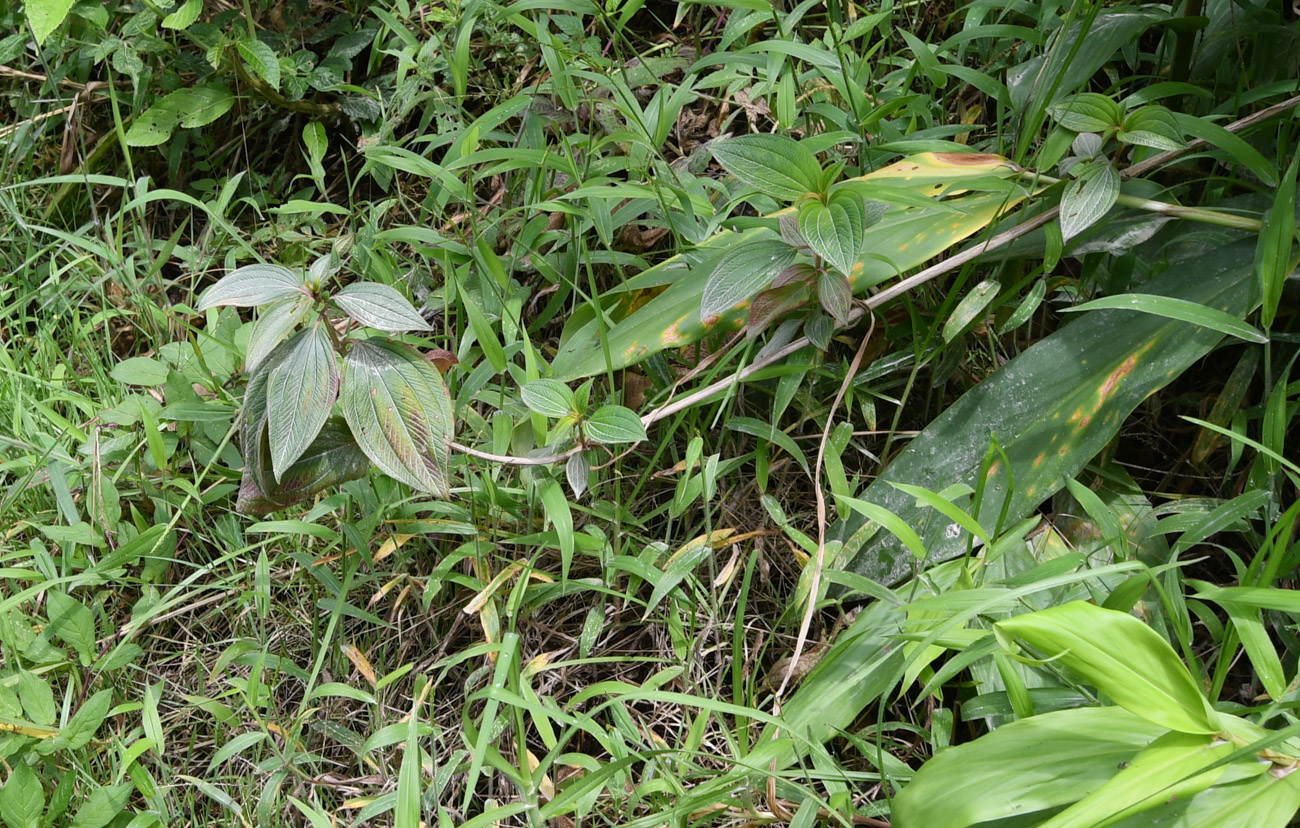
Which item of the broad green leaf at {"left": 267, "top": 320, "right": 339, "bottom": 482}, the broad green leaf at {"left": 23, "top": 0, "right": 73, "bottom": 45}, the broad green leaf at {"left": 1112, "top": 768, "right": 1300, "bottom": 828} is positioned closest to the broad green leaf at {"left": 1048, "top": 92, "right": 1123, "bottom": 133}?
the broad green leaf at {"left": 1112, "top": 768, "right": 1300, "bottom": 828}

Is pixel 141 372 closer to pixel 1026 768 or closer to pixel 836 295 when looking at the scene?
pixel 836 295

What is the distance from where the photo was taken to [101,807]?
112 centimetres

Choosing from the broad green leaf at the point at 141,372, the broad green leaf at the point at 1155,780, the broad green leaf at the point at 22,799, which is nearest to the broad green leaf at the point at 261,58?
the broad green leaf at the point at 141,372

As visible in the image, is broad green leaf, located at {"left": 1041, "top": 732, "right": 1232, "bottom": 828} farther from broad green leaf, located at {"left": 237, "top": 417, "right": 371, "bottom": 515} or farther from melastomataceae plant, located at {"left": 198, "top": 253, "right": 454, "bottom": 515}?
broad green leaf, located at {"left": 237, "top": 417, "right": 371, "bottom": 515}

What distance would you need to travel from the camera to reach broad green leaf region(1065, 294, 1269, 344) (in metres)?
1.03

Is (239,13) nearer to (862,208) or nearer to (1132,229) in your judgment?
(862,208)

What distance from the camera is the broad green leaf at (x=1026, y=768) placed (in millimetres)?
785

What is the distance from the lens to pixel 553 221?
155 centimetres

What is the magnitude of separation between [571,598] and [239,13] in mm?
1254

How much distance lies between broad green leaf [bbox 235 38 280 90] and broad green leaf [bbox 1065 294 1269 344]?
1327 mm

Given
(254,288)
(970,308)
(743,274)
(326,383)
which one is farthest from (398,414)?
(970,308)

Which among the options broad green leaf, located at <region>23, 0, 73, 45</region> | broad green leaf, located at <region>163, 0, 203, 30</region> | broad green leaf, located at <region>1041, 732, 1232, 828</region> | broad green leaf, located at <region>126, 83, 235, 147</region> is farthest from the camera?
broad green leaf, located at <region>126, 83, 235, 147</region>

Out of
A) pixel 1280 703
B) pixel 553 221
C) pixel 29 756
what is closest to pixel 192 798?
pixel 29 756

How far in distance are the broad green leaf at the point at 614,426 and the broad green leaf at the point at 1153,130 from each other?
2.04 ft
